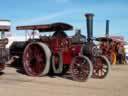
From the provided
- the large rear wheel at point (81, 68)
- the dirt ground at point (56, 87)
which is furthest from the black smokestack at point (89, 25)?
the dirt ground at point (56, 87)

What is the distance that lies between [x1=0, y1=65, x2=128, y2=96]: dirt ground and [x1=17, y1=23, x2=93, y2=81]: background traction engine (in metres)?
0.38

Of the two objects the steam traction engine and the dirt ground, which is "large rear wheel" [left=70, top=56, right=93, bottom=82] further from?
the dirt ground

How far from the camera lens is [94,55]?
47.2 ft

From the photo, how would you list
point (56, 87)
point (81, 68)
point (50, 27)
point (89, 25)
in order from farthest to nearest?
point (50, 27), point (89, 25), point (81, 68), point (56, 87)

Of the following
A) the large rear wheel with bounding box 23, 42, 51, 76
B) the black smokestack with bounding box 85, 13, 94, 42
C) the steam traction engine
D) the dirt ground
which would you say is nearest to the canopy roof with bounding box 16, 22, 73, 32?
the steam traction engine

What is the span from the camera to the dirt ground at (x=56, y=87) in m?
10.6

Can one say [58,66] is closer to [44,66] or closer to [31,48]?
[44,66]

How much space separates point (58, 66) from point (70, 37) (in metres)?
1.23

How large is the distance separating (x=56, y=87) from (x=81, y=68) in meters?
1.99

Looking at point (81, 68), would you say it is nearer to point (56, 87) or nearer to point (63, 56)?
point (63, 56)

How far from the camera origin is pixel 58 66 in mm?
14547

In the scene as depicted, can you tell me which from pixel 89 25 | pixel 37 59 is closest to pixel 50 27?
pixel 37 59

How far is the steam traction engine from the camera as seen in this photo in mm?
13695

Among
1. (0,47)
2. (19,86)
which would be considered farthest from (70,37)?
(19,86)
